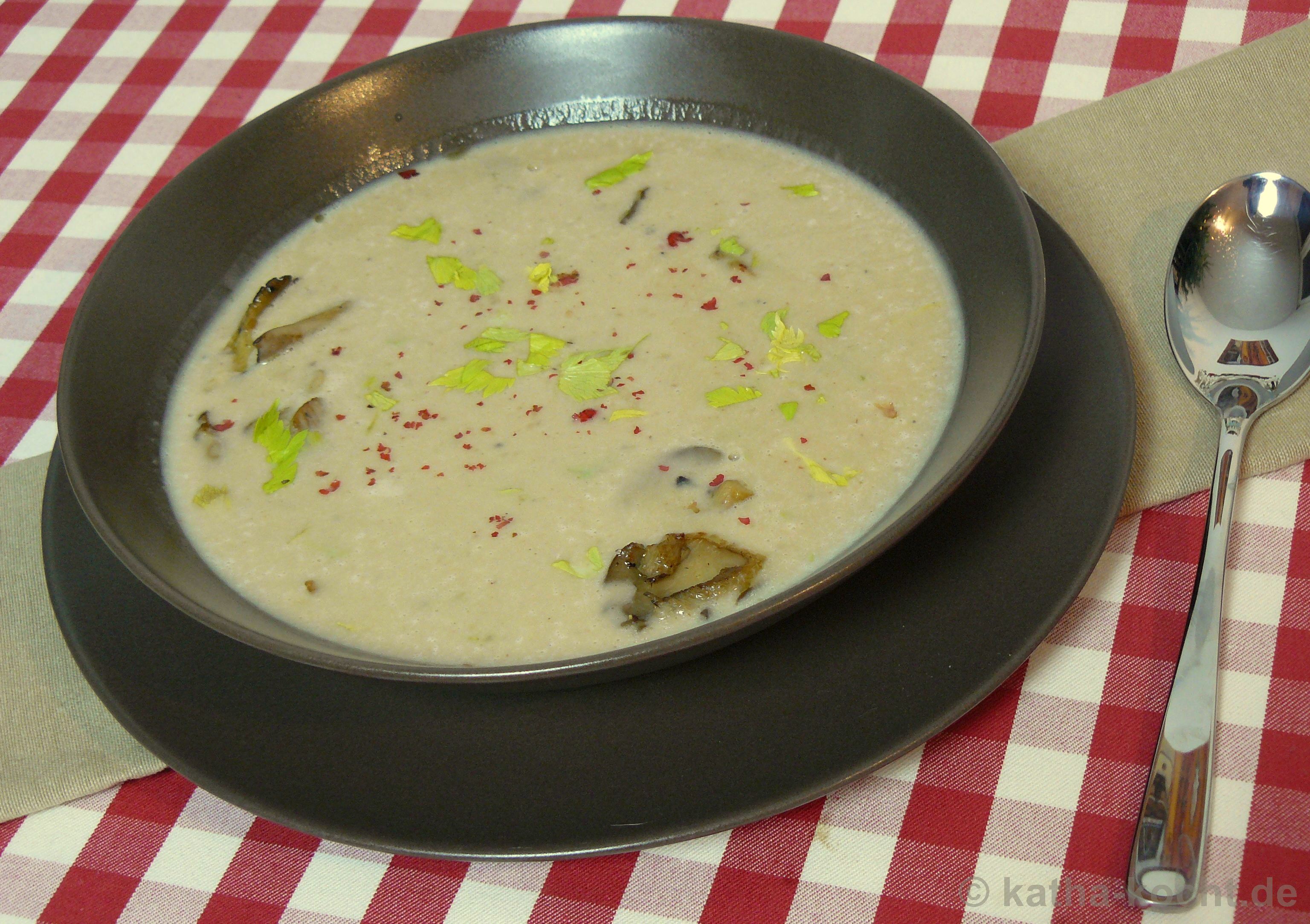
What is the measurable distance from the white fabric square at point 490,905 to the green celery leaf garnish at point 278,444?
53cm

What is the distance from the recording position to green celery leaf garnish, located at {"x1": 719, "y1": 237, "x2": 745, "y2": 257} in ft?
5.49

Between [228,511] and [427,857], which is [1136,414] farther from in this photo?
[228,511]

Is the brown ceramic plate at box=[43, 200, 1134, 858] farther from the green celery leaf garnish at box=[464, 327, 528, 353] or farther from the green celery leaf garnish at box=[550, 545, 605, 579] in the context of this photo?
the green celery leaf garnish at box=[464, 327, 528, 353]

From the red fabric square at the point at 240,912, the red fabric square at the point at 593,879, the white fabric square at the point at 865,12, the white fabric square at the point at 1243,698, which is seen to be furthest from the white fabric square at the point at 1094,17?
the red fabric square at the point at 240,912

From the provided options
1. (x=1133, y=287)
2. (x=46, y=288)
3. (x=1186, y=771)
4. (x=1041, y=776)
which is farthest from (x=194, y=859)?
(x=1133, y=287)

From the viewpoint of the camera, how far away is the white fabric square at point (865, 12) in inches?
87.4

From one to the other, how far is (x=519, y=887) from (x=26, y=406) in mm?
1128

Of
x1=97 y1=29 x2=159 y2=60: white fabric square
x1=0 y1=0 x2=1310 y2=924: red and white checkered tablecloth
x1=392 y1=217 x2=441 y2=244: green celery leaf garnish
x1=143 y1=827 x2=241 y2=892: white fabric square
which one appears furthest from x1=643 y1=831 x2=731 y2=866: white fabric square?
x1=97 y1=29 x2=159 y2=60: white fabric square

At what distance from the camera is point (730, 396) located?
1.49m

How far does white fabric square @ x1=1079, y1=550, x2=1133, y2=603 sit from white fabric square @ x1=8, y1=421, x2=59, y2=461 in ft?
4.48

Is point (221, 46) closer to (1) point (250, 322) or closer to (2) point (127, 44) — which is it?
(2) point (127, 44)

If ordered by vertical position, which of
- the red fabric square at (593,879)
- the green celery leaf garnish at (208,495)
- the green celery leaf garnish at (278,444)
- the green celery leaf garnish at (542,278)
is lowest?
the red fabric square at (593,879)

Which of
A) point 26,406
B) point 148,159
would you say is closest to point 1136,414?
point 26,406

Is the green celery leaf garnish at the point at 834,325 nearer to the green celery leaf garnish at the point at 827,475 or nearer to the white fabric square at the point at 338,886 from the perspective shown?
the green celery leaf garnish at the point at 827,475
